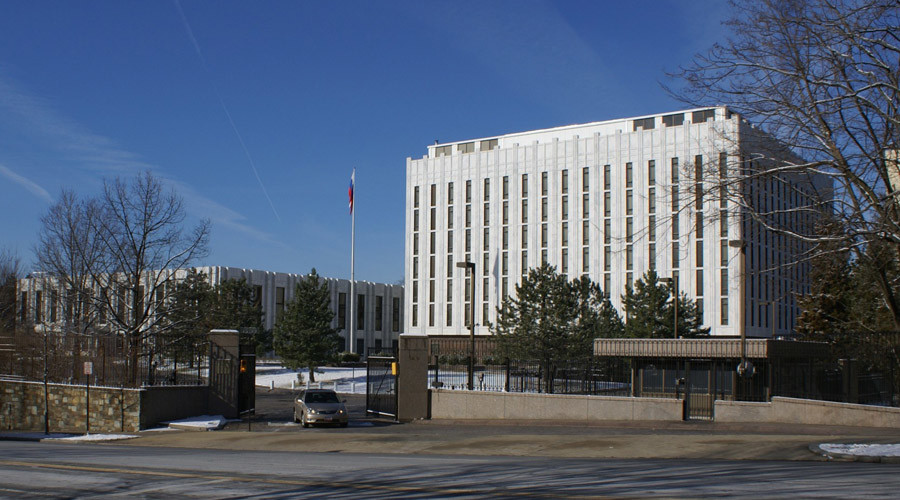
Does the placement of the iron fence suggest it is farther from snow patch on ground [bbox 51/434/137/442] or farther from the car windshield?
the car windshield

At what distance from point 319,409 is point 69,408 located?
10.6 m

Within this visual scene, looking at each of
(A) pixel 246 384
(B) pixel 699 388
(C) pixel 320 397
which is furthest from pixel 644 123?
(C) pixel 320 397

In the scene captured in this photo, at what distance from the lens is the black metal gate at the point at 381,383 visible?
102 feet

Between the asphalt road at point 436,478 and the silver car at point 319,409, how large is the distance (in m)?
11.9

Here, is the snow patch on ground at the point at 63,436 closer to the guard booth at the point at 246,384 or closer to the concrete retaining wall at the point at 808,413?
the guard booth at the point at 246,384

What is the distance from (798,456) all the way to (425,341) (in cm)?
1591

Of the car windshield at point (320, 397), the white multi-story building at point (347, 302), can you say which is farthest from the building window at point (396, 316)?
the car windshield at point (320, 397)

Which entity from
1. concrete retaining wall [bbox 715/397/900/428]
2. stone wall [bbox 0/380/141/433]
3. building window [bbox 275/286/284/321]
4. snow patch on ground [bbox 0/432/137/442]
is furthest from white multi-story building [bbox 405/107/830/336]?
snow patch on ground [bbox 0/432/137/442]

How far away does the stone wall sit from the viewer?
2903 centimetres

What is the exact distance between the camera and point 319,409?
28.7 meters

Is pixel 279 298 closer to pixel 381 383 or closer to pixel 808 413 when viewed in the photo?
pixel 381 383

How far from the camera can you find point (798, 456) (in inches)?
657

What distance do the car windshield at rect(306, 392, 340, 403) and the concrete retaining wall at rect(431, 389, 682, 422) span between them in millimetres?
3754

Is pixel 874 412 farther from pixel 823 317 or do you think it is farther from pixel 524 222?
pixel 524 222
